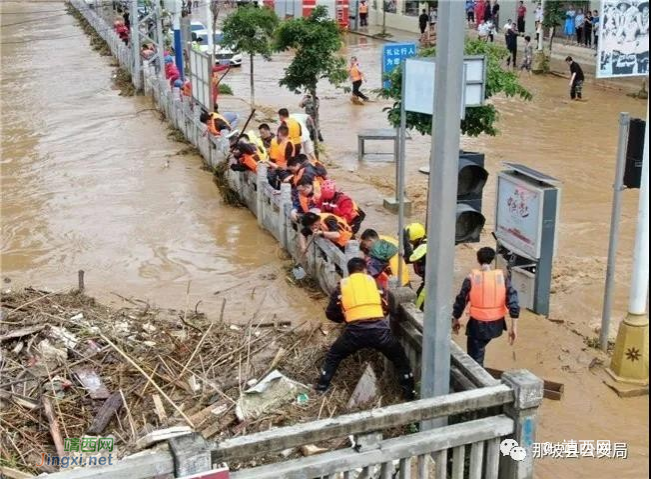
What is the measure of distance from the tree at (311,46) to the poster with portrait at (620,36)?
33.4 ft

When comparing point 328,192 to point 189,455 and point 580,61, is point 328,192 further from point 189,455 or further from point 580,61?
point 580,61

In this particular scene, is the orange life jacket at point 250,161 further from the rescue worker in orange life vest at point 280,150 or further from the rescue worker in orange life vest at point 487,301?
the rescue worker in orange life vest at point 487,301

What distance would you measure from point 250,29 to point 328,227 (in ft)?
50.7

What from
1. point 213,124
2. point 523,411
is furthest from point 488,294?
point 213,124

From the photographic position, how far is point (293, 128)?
14219 millimetres

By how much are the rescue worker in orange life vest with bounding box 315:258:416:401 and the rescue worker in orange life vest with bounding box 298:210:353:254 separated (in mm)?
2647

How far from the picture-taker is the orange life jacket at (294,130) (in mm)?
14039

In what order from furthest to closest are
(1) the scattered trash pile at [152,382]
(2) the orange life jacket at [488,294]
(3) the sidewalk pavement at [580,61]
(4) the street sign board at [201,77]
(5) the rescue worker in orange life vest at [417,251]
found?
(3) the sidewalk pavement at [580,61] < (4) the street sign board at [201,77] < (5) the rescue worker in orange life vest at [417,251] < (2) the orange life jacket at [488,294] < (1) the scattered trash pile at [152,382]

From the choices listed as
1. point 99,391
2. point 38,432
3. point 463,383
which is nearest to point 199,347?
point 99,391

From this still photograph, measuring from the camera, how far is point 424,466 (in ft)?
17.2

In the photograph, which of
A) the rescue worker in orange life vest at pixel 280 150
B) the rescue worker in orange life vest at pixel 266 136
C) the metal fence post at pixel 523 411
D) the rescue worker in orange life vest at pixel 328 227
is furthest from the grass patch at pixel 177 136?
the metal fence post at pixel 523 411

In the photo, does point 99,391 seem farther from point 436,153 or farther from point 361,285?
point 436,153

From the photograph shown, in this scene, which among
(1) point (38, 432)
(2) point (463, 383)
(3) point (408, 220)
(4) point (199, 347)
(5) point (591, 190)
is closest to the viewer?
(2) point (463, 383)

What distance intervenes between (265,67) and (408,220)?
2233 cm
